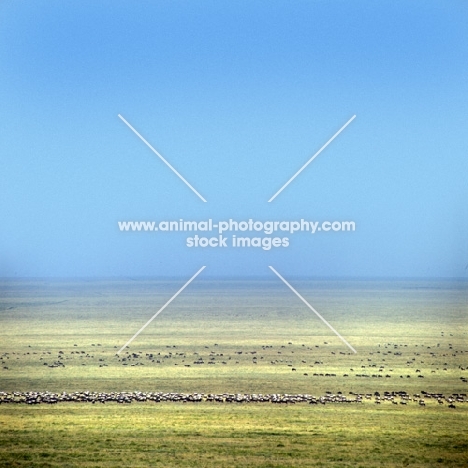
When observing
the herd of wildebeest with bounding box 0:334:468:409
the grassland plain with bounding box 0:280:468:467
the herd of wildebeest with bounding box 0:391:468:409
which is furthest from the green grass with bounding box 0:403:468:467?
the herd of wildebeest with bounding box 0:334:468:409

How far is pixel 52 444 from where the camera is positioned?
524 inches

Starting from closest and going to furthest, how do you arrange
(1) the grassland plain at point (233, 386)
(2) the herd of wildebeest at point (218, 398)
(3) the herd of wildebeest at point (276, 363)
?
(1) the grassland plain at point (233, 386), (2) the herd of wildebeest at point (218, 398), (3) the herd of wildebeest at point (276, 363)

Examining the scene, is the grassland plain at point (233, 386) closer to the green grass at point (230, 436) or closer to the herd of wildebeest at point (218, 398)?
the green grass at point (230, 436)

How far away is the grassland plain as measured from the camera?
1295 cm

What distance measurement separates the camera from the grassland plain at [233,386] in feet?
42.5

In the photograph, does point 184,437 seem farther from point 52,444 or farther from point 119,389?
point 119,389

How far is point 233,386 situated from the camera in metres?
19.0

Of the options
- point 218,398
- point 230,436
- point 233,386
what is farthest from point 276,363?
point 230,436

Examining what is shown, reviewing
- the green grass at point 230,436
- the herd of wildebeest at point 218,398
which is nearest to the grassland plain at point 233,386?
the green grass at point 230,436

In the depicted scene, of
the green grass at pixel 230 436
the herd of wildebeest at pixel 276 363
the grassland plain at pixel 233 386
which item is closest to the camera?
the green grass at pixel 230 436

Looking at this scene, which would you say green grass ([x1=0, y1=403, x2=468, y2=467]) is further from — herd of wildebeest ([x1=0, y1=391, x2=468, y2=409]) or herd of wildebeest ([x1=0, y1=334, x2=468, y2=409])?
herd of wildebeest ([x1=0, y1=334, x2=468, y2=409])

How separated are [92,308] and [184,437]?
41446 millimetres

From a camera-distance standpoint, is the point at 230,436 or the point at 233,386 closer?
the point at 230,436

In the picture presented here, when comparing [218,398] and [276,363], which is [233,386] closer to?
[218,398]
